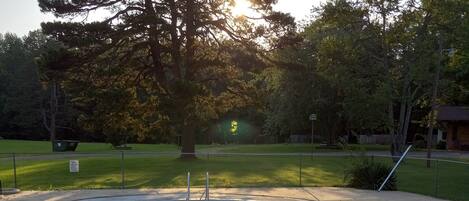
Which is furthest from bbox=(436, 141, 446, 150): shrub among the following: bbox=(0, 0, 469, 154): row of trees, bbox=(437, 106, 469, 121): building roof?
bbox=(0, 0, 469, 154): row of trees

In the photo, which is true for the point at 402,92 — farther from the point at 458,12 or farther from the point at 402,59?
the point at 458,12

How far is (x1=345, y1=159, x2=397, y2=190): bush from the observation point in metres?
17.5

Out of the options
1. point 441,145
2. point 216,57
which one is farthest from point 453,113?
point 216,57

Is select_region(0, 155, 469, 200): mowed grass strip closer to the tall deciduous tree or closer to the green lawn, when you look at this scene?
the green lawn

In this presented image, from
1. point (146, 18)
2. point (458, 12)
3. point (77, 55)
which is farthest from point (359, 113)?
point (77, 55)

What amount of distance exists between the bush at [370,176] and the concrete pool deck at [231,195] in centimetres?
56

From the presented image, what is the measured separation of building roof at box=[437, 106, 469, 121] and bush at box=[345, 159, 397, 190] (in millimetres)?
39845

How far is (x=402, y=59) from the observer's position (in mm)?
33812

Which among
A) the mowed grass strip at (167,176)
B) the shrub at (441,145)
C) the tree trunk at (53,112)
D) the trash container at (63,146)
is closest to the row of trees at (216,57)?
the mowed grass strip at (167,176)

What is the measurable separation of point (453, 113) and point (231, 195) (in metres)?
45.8

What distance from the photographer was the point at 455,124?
189 ft

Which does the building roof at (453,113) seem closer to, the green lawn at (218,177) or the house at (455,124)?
the house at (455,124)

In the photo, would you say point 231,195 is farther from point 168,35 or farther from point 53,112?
point 53,112

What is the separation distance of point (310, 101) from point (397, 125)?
12.7m
